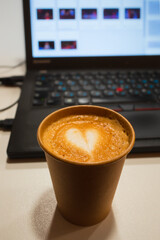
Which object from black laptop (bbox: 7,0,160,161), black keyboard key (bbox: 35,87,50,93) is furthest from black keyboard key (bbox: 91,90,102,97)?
black keyboard key (bbox: 35,87,50,93)

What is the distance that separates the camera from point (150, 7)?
0.63m

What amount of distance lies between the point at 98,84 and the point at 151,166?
0.81 feet

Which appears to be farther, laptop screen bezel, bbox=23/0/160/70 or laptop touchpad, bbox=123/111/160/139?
laptop screen bezel, bbox=23/0/160/70

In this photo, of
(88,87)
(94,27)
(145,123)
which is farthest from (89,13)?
(145,123)

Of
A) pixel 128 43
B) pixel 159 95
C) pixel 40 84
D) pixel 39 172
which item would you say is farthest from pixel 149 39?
pixel 39 172

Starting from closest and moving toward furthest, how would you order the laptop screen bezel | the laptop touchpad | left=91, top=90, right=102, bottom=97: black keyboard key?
Answer: the laptop touchpad
left=91, top=90, right=102, bottom=97: black keyboard key
the laptop screen bezel

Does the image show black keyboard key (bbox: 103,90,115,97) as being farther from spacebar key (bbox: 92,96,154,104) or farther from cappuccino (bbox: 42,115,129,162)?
cappuccino (bbox: 42,115,129,162)

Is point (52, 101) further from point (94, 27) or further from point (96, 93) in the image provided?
point (94, 27)

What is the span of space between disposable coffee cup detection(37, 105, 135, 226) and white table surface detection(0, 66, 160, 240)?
0.02 m

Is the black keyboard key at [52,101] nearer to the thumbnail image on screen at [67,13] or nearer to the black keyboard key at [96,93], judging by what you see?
the black keyboard key at [96,93]

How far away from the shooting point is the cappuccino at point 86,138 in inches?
12.1

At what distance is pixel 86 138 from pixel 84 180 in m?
0.07

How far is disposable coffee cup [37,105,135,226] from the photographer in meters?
0.27

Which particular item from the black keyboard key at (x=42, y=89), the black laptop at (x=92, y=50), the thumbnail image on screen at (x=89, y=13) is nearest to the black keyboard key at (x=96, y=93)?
the black laptop at (x=92, y=50)
